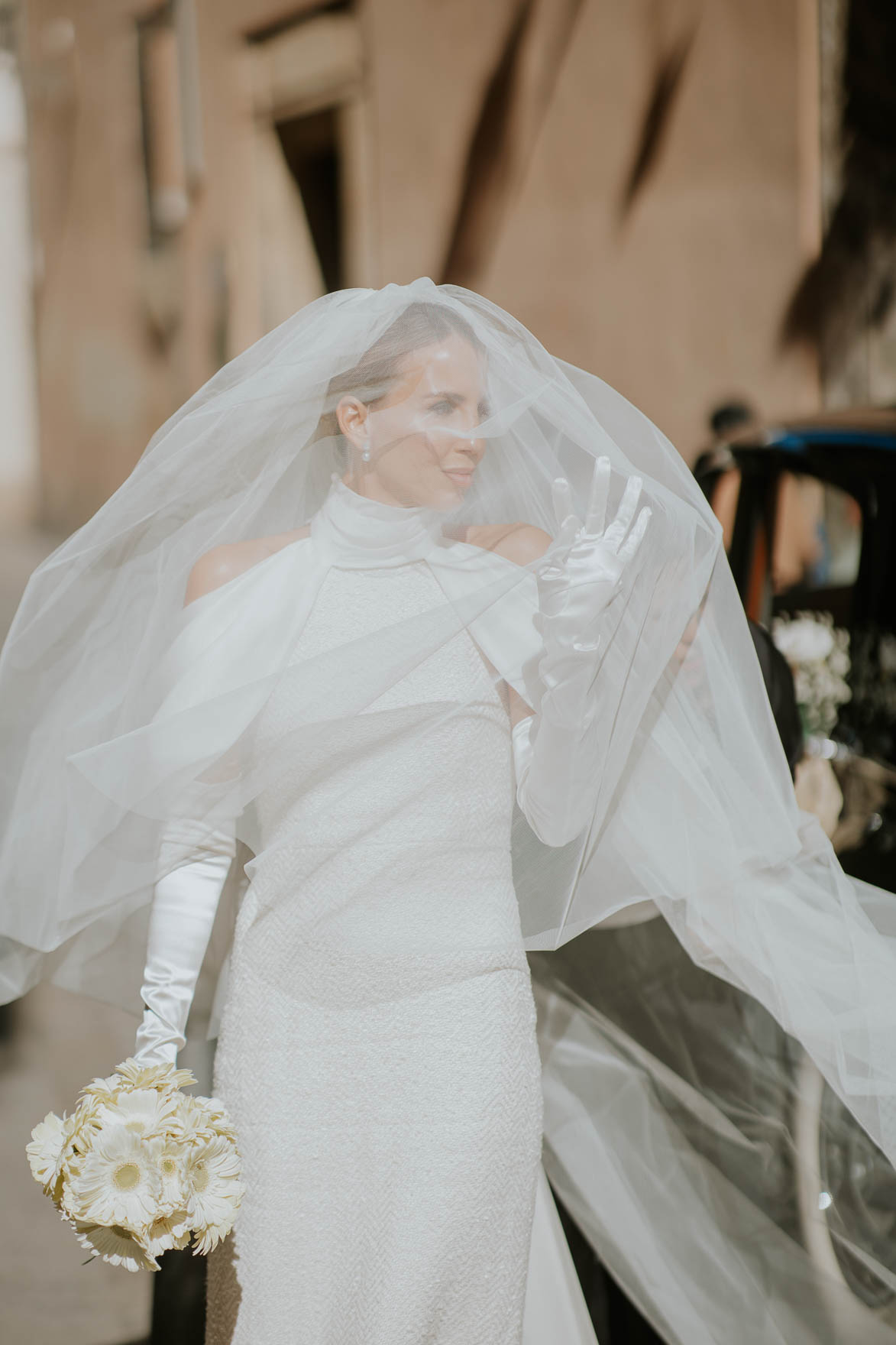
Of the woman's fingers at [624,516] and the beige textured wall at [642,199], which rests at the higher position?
the beige textured wall at [642,199]

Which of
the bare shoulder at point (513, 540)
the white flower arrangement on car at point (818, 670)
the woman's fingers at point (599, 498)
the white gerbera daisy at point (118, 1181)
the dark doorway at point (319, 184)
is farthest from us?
the dark doorway at point (319, 184)

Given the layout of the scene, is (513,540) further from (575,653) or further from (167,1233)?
(167,1233)

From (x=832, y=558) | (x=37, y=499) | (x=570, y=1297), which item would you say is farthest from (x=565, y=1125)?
(x=37, y=499)

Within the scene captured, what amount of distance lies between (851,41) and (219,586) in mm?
5743

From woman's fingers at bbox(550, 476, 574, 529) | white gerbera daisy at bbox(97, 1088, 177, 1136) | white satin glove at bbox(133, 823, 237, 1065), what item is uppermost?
woman's fingers at bbox(550, 476, 574, 529)

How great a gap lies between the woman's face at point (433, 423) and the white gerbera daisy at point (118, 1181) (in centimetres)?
82

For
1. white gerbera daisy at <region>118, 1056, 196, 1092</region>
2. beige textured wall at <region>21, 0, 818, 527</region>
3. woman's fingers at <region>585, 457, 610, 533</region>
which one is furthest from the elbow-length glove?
beige textured wall at <region>21, 0, 818, 527</region>

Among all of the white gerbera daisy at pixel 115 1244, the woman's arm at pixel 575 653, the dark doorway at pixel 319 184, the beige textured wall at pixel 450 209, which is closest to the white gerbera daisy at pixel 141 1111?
the white gerbera daisy at pixel 115 1244

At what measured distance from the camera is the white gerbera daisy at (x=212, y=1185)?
4.08ft

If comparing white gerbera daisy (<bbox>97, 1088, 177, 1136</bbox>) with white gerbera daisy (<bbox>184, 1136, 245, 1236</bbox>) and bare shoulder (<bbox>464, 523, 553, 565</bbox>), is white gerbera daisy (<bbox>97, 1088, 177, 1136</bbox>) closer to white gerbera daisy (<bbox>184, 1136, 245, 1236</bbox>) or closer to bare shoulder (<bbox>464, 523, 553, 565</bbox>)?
white gerbera daisy (<bbox>184, 1136, 245, 1236</bbox>)

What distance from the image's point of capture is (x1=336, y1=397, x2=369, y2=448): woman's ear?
151cm

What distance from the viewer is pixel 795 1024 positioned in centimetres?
154

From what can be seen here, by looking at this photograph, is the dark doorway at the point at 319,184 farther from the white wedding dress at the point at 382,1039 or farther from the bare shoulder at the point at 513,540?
the white wedding dress at the point at 382,1039

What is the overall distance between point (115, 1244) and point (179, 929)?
371 millimetres
